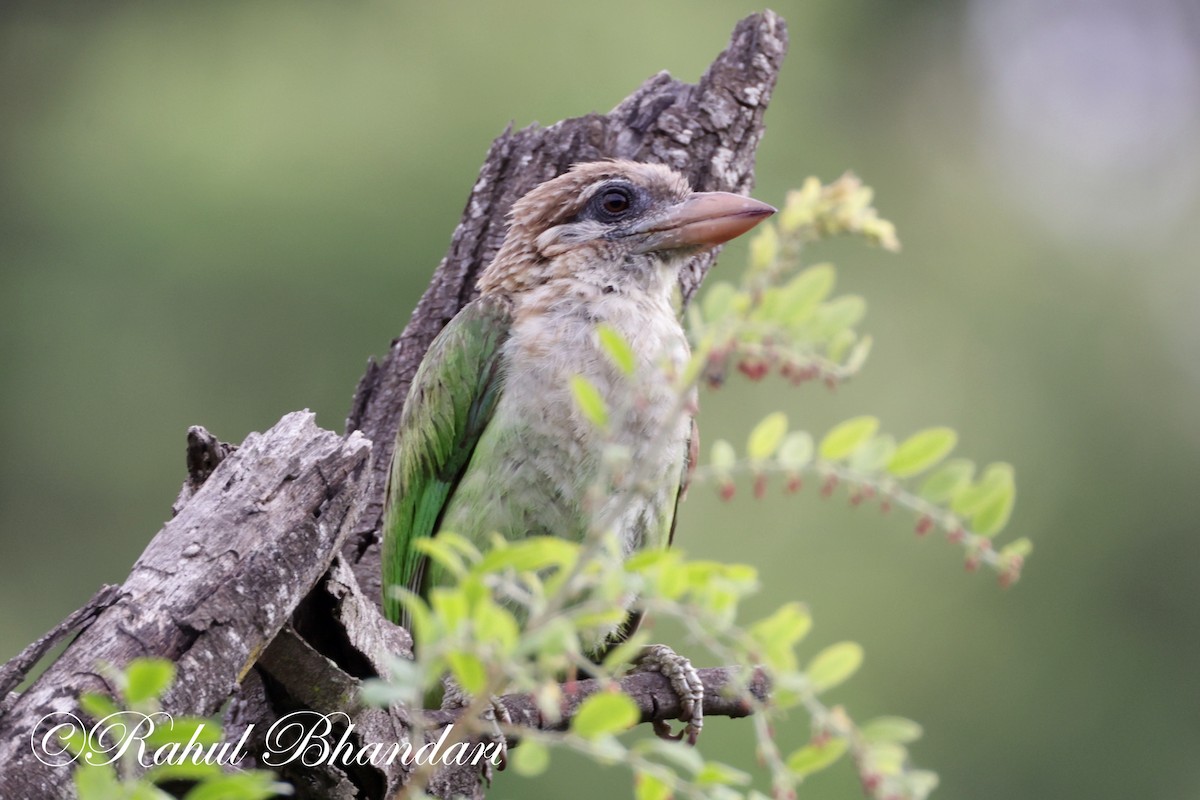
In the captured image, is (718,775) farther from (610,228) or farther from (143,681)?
(610,228)

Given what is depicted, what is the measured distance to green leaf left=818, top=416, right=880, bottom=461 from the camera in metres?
2.09

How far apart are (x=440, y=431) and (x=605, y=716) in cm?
267

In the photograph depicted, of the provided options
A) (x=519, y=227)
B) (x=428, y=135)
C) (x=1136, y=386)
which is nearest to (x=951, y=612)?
(x=1136, y=386)

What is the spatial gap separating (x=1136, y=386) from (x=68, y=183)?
8597 mm

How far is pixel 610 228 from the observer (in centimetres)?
490

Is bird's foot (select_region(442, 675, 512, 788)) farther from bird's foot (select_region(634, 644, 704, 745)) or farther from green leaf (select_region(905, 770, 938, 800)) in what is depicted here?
green leaf (select_region(905, 770, 938, 800))

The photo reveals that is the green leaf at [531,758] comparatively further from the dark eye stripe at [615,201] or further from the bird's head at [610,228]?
the dark eye stripe at [615,201]

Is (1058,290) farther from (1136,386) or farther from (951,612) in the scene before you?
(951,612)

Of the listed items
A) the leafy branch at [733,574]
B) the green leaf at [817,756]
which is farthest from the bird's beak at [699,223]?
the green leaf at [817,756]

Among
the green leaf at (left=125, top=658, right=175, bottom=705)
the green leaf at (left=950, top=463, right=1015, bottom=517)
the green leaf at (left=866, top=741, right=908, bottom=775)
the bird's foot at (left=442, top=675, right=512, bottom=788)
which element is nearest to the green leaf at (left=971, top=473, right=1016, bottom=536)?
the green leaf at (left=950, top=463, right=1015, bottom=517)

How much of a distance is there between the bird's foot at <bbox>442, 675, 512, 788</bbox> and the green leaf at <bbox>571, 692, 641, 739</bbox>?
1514mm

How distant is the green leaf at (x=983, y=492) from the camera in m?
Answer: 2.13

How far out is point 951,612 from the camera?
9961 mm

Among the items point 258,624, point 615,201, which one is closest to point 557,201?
point 615,201
